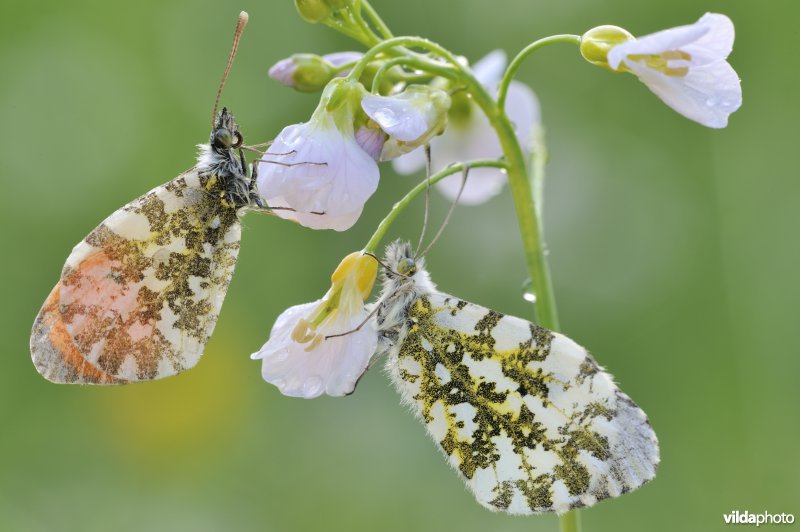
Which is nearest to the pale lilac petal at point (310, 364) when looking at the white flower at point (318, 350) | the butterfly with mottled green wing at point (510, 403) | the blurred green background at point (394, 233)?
the white flower at point (318, 350)

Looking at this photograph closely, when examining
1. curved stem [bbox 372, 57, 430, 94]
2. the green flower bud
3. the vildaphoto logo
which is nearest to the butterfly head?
the green flower bud

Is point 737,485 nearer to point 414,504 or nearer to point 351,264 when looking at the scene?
point 414,504

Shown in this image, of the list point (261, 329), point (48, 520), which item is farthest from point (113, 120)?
point (48, 520)

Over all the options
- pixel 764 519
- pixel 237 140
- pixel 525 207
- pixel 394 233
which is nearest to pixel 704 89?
pixel 525 207

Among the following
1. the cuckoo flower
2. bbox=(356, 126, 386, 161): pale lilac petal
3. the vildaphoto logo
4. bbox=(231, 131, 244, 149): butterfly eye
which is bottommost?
the vildaphoto logo

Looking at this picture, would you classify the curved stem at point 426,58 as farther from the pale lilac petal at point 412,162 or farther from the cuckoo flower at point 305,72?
the pale lilac petal at point 412,162

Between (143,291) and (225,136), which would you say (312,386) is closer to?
(143,291)

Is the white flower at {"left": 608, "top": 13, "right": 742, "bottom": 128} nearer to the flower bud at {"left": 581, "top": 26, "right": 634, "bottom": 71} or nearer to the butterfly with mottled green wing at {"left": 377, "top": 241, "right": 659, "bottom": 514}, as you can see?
the flower bud at {"left": 581, "top": 26, "right": 634, "bottom": 71}
